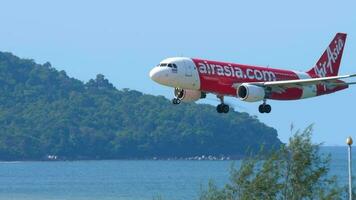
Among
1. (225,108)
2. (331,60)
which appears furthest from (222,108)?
(331,60)

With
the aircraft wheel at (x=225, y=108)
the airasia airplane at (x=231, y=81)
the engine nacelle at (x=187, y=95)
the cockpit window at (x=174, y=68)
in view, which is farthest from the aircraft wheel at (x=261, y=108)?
the cockpit window at (x=174, y=68)

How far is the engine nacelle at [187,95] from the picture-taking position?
9719cm

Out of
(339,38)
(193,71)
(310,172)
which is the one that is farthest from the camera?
(339,38)

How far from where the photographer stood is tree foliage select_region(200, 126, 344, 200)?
104 metres

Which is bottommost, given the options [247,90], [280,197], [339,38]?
[280,197]

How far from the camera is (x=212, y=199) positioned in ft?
353

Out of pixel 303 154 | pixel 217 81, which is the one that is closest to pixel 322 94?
pixel 303 154

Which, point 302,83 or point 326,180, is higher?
point 302,83

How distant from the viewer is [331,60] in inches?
4469

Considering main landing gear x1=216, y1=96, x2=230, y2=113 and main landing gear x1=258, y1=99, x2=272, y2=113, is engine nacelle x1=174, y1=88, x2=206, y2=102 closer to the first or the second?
main landing gear x1=216, y1=96, x2=230, y2=113

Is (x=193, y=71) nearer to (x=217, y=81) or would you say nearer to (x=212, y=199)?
(x=217, y=81)

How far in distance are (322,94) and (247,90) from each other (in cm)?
1204

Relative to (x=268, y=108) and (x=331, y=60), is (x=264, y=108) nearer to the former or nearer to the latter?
(x=268, y=108)

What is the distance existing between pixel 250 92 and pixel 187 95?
4905 millimetres
